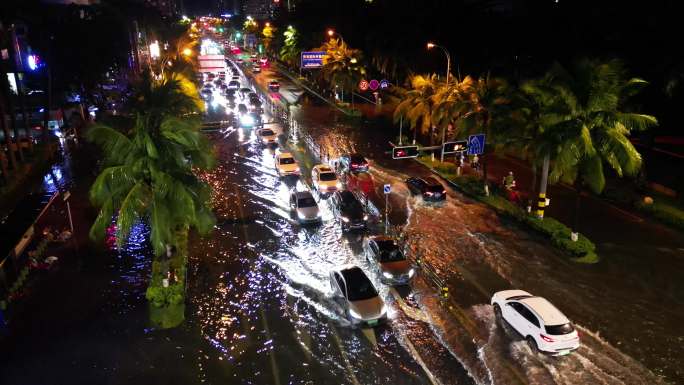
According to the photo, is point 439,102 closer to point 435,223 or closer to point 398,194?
point 398,194

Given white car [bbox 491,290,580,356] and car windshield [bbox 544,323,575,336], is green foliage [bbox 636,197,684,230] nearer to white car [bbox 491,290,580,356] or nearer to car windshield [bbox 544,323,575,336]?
white car [bbox 491,290,580,356]

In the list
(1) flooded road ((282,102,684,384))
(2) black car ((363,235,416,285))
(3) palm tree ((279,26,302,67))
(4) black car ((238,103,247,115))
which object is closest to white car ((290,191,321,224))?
(1) flooded road ((282,102,684,384))

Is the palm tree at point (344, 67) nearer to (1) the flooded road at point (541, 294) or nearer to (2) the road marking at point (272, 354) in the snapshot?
(1) the flooded road at point (541, 294)

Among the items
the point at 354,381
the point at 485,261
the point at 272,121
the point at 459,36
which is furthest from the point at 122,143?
the point at 459,36

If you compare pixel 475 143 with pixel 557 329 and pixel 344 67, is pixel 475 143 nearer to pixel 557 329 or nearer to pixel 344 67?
pixel 557 329

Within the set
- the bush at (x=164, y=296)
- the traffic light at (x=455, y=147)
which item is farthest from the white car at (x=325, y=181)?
the bush at (x=164, y=296)

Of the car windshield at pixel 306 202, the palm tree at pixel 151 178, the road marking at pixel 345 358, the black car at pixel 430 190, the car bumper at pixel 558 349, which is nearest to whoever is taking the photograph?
the road marking at pixel 345 358
